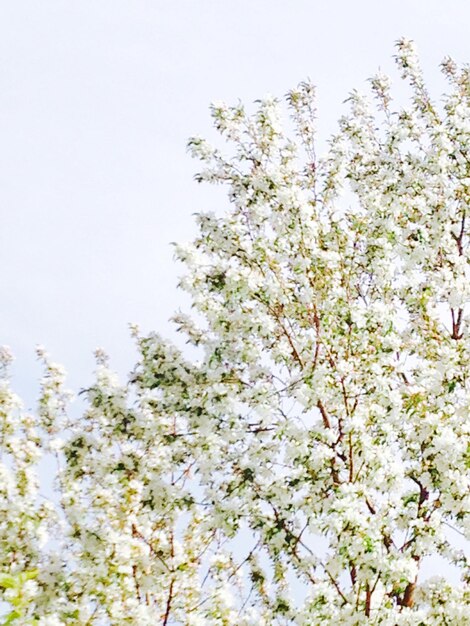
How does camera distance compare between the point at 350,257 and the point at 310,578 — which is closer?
the point at 310,578

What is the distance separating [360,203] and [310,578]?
24.4 feet

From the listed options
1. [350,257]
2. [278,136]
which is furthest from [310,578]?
[278,136]

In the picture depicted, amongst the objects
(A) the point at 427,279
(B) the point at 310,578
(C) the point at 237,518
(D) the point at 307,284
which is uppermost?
(A) the point at 427,279

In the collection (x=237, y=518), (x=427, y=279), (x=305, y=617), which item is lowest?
(x=305, y=617)

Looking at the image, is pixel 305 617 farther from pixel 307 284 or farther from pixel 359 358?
pixel 307 284

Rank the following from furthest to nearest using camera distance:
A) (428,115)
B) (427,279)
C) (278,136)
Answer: (428,115) → (427,279) → (278,136)

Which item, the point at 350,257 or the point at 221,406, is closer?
the point at 221,406

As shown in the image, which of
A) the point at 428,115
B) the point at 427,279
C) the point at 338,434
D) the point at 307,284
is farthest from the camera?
the point at 428,115

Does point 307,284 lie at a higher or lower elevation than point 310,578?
higher

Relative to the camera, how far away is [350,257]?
14492 millimetres

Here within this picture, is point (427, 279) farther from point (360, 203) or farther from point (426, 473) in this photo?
point (426, 473)

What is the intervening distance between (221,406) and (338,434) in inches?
71.1

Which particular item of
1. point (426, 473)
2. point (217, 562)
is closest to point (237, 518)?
point (217, 562)

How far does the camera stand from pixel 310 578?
40.3 ft
